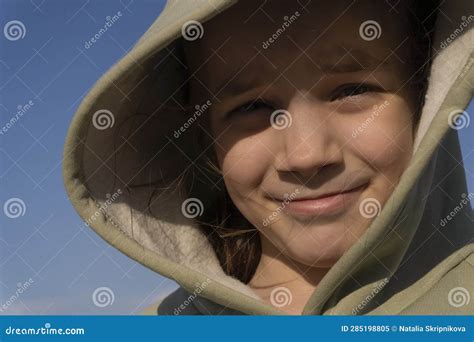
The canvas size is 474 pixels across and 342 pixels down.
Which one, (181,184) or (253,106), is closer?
(253,106)

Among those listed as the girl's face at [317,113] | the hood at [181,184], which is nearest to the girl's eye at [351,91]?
the girl's face at [317,113]

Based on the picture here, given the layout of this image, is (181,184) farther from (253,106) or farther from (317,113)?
(317,113)

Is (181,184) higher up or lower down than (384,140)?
lower down

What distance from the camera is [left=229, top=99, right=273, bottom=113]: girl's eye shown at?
1.31 metres

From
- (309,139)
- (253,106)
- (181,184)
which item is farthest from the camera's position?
(181,184)

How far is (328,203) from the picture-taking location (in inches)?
50.1

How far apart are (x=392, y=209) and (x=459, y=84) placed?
23 cm

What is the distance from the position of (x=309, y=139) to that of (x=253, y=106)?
0.53 ft

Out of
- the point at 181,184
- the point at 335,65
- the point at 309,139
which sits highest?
the point at 335,65

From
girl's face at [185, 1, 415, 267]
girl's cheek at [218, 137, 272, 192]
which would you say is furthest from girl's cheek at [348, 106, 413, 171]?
girl's cheek at [218, 137, 272, 192]

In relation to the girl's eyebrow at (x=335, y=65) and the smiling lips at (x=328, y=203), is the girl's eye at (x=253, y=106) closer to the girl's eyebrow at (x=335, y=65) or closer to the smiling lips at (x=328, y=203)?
the girl's eyebrow at (x=335, y=65)

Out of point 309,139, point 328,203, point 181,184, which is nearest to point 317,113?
point 309,139

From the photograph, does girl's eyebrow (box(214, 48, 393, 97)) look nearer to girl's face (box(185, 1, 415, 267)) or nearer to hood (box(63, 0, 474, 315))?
girl's face (box(185, 1, 415, 267))
